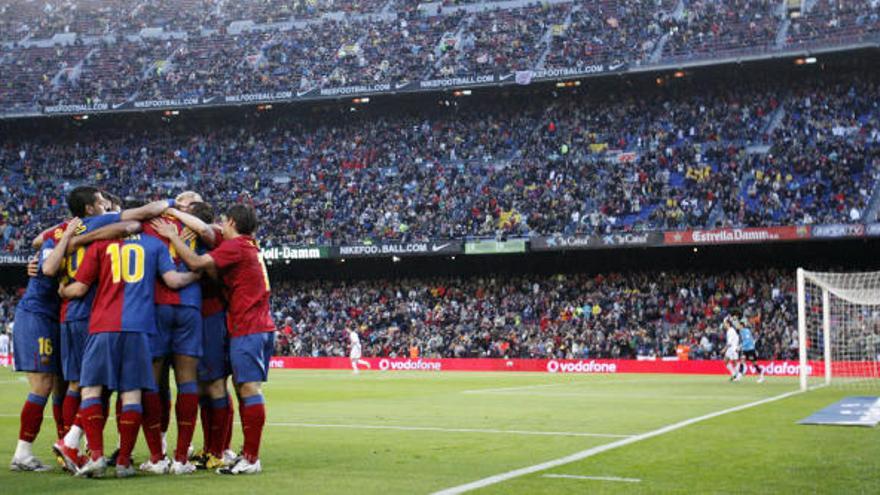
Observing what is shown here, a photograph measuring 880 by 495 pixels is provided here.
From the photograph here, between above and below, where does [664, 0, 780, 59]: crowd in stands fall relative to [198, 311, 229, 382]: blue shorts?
above

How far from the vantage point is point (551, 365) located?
136 ft

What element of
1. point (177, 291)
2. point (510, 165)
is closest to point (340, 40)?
point (510, 165)

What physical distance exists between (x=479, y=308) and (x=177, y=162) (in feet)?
67.6


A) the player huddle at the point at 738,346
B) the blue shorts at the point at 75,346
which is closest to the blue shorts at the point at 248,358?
the blue shorts at the point at 75,346

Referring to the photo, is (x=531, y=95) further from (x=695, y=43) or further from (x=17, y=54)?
(x=17, y=54)

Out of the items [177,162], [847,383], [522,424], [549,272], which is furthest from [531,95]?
[522,424]

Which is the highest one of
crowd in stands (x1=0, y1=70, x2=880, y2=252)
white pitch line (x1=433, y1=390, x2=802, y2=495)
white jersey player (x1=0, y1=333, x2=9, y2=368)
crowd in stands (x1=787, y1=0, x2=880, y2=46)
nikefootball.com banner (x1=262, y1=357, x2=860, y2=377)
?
crowd in stands (x1=787, y1=0, x2=880, y2=46)

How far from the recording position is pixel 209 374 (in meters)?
9.43

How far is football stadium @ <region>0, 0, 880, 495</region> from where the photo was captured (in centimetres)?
927

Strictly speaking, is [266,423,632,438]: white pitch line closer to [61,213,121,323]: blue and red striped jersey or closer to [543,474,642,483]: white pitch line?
[543,474,642,483]: white pitch line

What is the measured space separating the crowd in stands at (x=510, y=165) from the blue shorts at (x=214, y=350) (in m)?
36.1

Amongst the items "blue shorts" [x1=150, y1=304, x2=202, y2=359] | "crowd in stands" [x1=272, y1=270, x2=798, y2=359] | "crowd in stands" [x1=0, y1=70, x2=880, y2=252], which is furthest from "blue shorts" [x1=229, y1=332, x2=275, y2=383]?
"crowd in stands" [x1=0, y1=70, x2=880, y2=252]

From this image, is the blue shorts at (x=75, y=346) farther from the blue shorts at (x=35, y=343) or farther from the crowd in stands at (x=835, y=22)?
the crowd in stands at (x=835, y=22)

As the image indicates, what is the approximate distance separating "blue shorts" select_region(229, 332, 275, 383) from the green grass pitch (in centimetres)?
85
